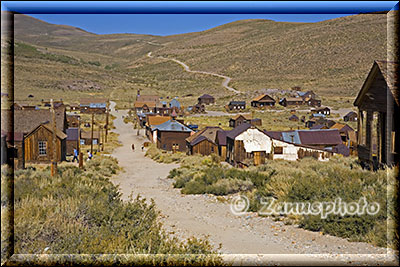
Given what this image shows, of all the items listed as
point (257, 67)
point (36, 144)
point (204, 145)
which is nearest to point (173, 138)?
point (204, 145)

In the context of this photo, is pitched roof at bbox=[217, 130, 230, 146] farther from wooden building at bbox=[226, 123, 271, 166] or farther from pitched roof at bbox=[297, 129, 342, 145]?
pitched roof at bbox=[297, 129, 342, 145]

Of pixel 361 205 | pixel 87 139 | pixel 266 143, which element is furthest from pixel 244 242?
pixel 87 139

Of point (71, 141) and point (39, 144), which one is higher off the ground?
point (39, 144)

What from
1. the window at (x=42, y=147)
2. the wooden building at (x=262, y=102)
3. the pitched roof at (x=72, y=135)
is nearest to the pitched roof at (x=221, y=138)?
the pitched roof at (x=72, y=135)

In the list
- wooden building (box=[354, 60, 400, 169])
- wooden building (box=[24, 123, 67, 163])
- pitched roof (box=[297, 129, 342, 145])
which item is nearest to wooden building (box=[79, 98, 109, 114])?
pitched roof (box=[297, 129, 342, 145])

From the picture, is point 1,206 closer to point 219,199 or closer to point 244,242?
point 244,242

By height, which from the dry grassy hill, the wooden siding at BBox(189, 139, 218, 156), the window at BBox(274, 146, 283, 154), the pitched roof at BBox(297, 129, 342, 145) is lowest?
the wooden siding at BBox(189, 139, 218, 156)

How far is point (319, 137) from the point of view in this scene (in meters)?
31.0

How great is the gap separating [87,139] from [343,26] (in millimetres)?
105476

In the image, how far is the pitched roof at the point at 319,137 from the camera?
30.3 metres

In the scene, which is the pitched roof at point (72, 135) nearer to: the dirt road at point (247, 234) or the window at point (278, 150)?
the window at point (278, 150)

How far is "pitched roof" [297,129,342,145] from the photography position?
99.5 feet

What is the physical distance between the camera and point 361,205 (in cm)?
634

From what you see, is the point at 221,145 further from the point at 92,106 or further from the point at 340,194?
the point at 92,106
